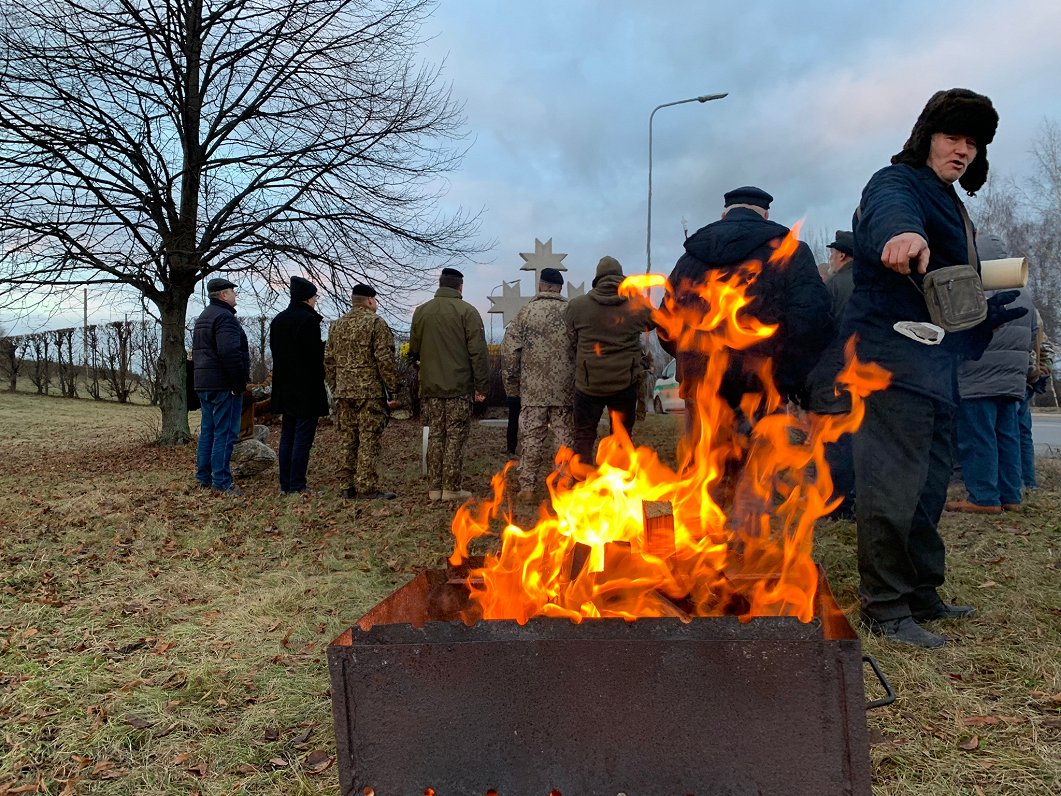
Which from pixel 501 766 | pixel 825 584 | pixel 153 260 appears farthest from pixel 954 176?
pixel 153 260

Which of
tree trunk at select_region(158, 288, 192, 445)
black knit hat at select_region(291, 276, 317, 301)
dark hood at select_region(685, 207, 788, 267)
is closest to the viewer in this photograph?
dark hood at select_region(685, 207, 788, 267)

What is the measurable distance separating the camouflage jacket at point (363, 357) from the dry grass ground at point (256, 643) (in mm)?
1148

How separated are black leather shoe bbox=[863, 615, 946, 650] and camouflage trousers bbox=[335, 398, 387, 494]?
4.81m

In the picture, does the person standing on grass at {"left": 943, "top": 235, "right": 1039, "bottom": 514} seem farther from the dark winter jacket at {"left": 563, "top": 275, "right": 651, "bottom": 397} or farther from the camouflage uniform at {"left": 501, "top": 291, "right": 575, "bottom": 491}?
the camouflage uniform at {"left": 501, "top": 291, "right": 575, "bottom": 491}

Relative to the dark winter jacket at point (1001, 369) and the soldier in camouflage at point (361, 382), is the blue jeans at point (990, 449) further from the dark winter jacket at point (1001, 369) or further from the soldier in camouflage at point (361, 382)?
the soldier in camouflage at point (361, 382)

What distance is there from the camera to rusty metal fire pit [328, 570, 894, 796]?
1632 millimetres

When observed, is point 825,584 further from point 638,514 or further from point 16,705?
point 16,705

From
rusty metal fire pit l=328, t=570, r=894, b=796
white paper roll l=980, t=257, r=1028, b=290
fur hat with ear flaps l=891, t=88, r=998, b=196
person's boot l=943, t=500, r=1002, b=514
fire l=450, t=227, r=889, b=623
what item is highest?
fur hat with ear flaps l=891, t=88, r=998, b=196

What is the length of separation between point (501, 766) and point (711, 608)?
0.83 m

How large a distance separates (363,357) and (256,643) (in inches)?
143

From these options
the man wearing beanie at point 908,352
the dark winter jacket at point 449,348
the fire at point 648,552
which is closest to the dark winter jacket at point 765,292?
the man wearing beanie at point 908,352

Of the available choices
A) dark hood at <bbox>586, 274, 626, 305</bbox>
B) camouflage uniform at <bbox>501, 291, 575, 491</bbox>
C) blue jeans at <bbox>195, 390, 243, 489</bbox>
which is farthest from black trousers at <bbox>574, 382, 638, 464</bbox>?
blue jeans at <bbox>195, 390, 243, 489</bbox>

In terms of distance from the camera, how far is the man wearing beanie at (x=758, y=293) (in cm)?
383

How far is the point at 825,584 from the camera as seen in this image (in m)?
2.14
